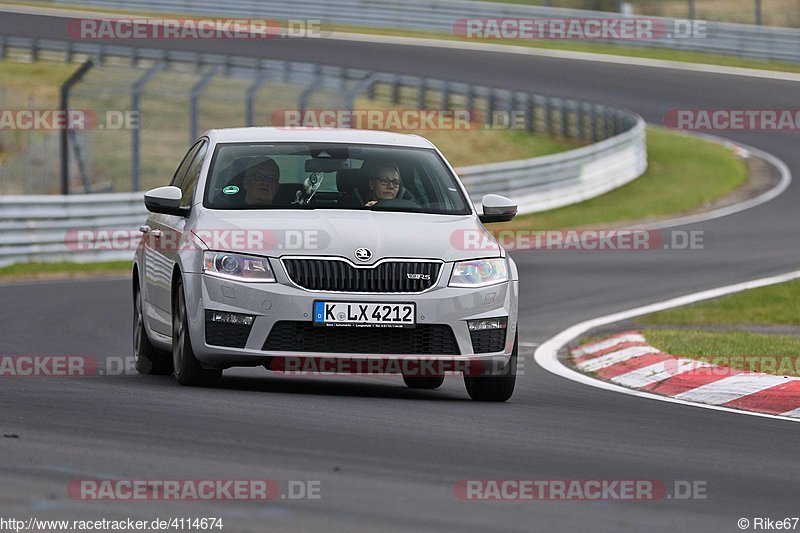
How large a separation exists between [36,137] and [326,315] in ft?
94.8

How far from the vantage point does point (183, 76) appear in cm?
4184

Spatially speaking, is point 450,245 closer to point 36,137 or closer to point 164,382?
point 164,382

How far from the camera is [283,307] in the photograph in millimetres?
9016

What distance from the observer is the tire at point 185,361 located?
9383 mm

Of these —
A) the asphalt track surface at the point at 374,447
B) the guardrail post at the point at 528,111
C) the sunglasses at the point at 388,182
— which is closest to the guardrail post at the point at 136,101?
the asphalt track surface at the point at 374,447

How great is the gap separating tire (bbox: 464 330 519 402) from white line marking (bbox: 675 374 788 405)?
4.47 ft

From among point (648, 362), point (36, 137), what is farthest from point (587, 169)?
point (648, 362)

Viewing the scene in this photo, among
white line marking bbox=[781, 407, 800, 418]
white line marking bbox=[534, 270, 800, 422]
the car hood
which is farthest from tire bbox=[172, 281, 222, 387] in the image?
white line marking bbox=[781, 407, 800, 418]

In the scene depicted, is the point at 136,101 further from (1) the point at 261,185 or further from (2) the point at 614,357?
(1) the point at 261,185

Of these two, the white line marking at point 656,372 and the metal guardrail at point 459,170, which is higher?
the white line marking at point 656,372

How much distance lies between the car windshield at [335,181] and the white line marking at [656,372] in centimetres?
204

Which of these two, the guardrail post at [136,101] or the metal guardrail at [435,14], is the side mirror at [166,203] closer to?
the guardrail post at [136,101]

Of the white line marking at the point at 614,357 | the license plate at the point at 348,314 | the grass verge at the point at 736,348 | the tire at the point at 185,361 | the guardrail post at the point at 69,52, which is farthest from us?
the guardrail post at the point at 69,52

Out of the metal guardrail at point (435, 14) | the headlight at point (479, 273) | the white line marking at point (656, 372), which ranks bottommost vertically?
the metal guardrail at point (435, 14)
